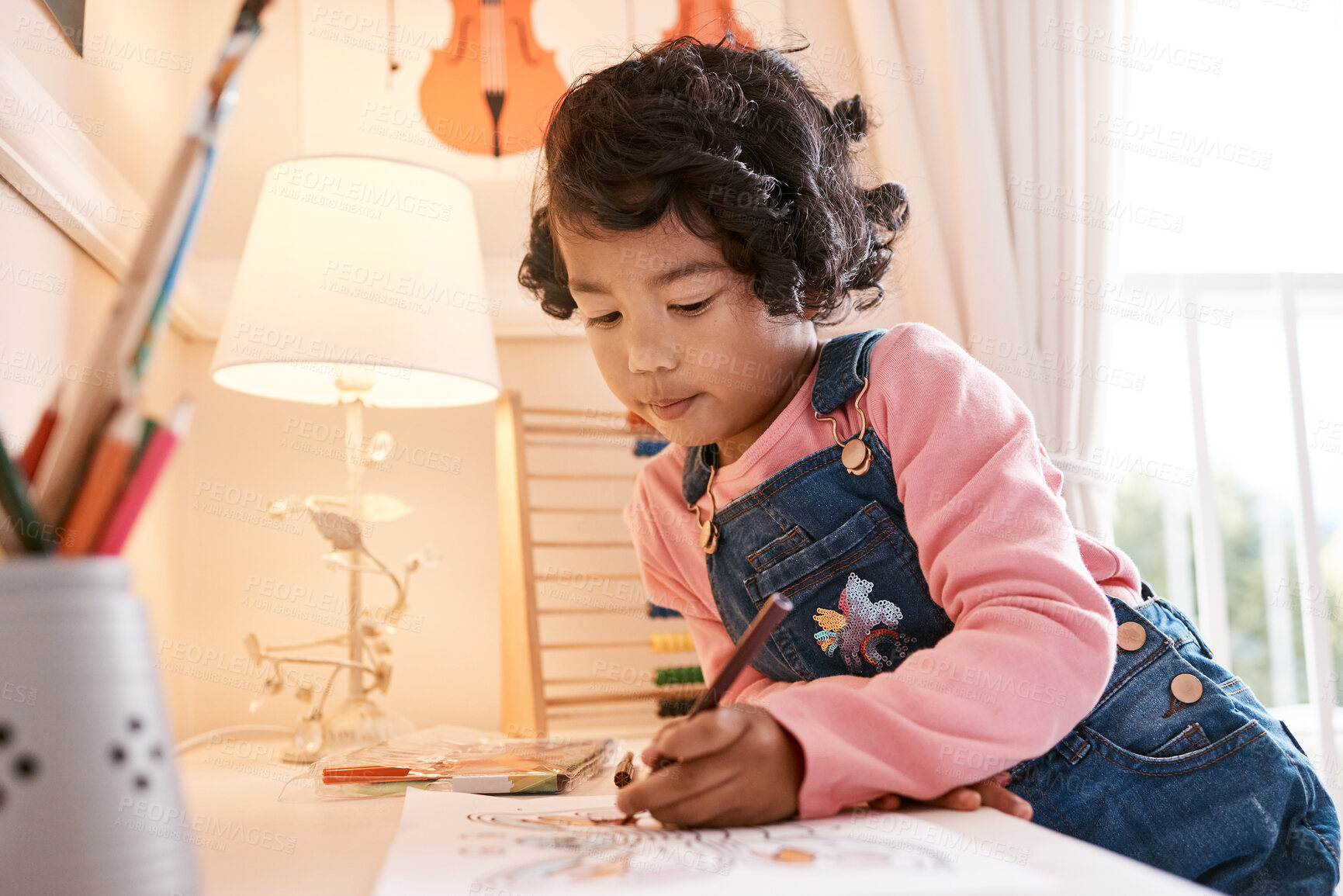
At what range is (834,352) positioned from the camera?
0.90m

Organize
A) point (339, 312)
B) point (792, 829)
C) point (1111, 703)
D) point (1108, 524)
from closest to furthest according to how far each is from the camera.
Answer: point (792, 829) → point (1111, 703) → point (339, 312) → point (1108, 524)

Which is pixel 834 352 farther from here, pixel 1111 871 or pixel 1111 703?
pixel 1111 871

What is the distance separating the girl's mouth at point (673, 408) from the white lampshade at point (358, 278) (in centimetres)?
52

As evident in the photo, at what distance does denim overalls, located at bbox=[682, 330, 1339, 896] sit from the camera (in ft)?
2.39

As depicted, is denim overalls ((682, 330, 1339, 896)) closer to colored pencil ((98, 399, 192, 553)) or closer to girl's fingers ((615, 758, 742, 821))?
girl's fingers ((615, 758, 742, 821))

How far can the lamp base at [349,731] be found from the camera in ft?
4.09

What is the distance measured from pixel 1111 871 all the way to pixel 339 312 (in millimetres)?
1107

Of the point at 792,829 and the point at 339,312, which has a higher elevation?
the point at 339,312

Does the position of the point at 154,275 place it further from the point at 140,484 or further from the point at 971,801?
the point at 971,801

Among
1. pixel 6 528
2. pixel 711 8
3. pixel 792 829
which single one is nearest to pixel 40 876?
pixel 6 528

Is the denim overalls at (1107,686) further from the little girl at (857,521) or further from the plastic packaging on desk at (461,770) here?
the plastic packaging on desk at (461,770)

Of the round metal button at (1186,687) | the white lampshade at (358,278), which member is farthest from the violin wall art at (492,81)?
the round metal button at (1186,687)

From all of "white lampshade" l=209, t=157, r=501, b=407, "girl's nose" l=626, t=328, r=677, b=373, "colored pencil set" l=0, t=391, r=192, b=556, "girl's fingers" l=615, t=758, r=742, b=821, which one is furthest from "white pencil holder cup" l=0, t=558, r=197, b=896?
"white lampshade" l=209, t=157, r=501, b=407

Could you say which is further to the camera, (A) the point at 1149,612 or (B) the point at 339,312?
(B) the point at 339,312
